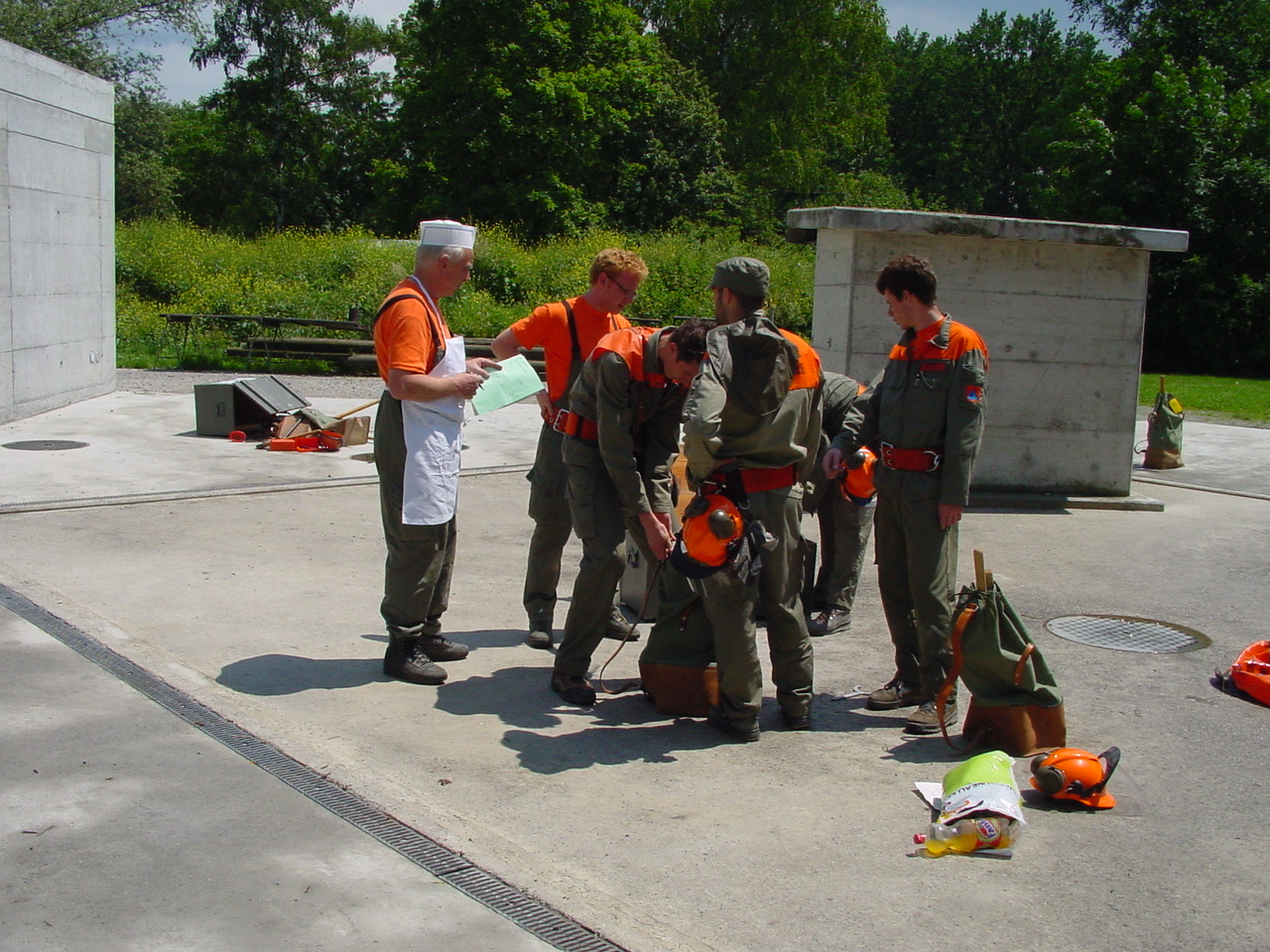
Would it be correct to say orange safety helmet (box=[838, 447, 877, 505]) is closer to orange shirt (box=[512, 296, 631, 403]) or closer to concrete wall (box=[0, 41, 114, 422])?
orange shirt (box=[512, 296, 631, 403])

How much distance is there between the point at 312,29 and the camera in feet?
159

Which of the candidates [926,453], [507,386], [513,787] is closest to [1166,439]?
[926,453]

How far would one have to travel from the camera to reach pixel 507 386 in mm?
5750

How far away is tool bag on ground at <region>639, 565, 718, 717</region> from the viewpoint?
16.1 feet

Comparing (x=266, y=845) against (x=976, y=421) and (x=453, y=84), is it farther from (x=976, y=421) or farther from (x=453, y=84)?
(x=453, y=84)

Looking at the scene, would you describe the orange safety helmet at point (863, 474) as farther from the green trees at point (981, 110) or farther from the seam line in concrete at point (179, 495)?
the green trees at point (981, 110)

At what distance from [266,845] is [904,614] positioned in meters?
2.79

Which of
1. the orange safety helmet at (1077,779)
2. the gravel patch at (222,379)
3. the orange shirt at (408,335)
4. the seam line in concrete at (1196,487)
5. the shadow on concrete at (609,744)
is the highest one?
the orange shirt at (408,335)

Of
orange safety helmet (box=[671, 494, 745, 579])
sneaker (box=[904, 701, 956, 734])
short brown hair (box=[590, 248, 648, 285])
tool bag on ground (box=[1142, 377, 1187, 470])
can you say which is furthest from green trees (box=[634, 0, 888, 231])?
orange safety helmet (box=[671, 494, 745, 579])

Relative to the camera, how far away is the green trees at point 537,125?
40750 millimetres

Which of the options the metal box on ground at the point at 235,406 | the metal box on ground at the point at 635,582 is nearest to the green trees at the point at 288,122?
the metal box on ground at the point at 235,406

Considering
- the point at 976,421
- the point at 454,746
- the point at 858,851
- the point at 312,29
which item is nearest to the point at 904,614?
the point at 976,421

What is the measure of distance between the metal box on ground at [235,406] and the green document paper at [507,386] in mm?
6590

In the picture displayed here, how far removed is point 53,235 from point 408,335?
10.3 metres
